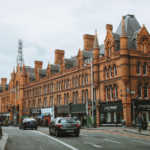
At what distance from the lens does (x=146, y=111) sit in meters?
41.0

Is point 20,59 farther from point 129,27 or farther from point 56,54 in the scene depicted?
point 129,27

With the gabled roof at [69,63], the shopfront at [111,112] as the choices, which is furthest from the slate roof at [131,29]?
the gabled roof at [69,63]

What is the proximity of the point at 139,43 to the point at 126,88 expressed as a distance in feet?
25.7

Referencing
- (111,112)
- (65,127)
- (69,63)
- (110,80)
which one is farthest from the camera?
(69,63)

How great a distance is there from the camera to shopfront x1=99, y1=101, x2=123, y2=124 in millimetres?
40938

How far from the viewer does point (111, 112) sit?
4322 centimetres

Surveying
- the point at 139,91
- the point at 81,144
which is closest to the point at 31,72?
the point at 139,91

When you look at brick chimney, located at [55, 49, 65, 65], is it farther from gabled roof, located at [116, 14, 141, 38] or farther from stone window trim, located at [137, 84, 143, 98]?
stone window trim, located at [137, 84, 143, 98]

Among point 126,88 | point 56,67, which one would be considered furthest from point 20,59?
point 126,88

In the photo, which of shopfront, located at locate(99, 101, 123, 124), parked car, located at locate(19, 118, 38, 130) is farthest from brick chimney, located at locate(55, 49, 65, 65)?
parked car, located at locate(19, 118, 38, 130)

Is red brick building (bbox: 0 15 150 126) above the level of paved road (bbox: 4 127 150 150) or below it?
above

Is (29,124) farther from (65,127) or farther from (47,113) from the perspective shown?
(47,113)

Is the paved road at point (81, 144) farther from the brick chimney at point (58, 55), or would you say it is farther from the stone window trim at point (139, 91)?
the brick chimney at point (58, 55)

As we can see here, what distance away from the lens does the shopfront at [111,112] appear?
40.9 m
